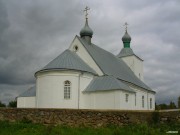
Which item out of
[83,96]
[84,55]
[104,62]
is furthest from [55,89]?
[104,62]

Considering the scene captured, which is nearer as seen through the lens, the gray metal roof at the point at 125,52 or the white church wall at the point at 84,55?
the white church wall at the point at 84,55

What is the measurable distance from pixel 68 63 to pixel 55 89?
2.65 meters

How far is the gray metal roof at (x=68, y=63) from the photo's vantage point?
2549 centimetres

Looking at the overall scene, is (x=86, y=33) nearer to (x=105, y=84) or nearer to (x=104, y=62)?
(x=104, y=62)

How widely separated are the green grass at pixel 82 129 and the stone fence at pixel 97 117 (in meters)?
0.43

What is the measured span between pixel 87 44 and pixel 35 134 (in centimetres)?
1907

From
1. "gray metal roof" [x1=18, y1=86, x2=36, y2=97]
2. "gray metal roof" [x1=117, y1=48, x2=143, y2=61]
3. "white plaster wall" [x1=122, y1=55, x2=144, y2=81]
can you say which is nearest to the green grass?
"gray metal roof" [x1=18, y1=86, x2=36, y2=97]

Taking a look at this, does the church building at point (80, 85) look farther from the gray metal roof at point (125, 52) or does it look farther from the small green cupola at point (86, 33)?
the gray metal roof at point (125, 52)

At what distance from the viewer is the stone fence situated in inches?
570

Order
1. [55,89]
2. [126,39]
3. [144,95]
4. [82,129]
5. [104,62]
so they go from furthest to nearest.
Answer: [126,39], [144,95], [104,62], [55,89], [82,129]

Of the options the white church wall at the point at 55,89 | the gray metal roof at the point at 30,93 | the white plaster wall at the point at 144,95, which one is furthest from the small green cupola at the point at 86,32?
the white church wall at the point at 55,89

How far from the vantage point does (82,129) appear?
1388cm

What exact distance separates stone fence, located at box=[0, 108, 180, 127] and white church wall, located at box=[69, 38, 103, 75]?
13.6 m

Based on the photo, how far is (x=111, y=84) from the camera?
25.6 metres
